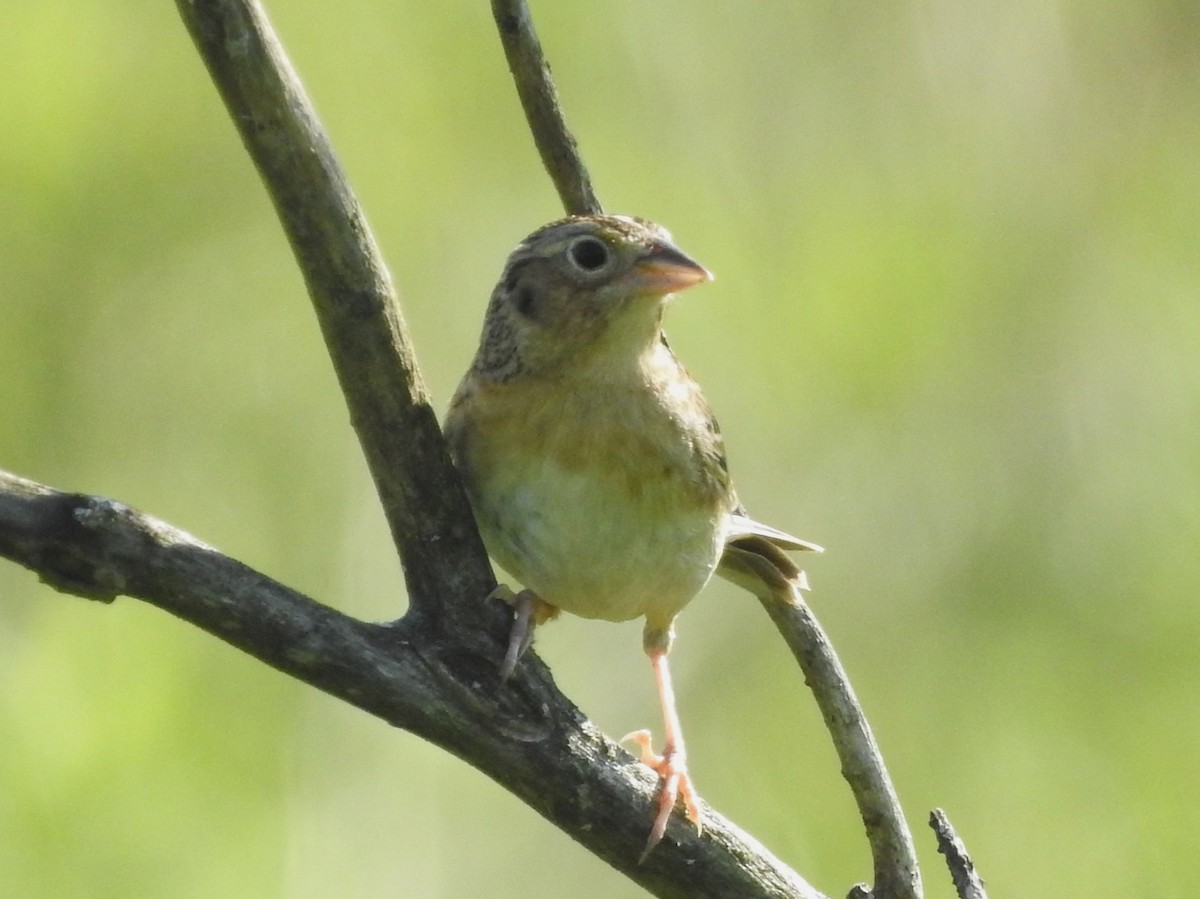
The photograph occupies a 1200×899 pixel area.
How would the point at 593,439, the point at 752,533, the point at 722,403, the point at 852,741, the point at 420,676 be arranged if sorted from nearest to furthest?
the point at 420,676
the point at 593,439
the point at 852,741
the point at 752,533
the point at 722,403

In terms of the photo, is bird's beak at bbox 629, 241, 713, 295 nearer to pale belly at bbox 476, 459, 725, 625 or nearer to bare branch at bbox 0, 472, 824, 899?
pale belly at bbox 476, 459, 725, 625

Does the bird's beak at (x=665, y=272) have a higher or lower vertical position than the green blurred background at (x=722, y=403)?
lower

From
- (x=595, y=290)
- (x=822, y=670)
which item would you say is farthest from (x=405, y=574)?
(x=822, y=670)

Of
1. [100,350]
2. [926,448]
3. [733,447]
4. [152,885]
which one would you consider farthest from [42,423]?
[926,448]

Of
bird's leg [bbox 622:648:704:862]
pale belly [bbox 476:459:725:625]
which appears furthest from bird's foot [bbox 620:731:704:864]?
pale belly [bbox 476:459:725:625]

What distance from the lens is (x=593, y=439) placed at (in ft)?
13.1

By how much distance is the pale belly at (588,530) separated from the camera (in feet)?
13.0

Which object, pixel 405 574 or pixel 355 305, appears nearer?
pixel 355 305

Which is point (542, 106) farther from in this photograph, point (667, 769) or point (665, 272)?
point (667, 769)

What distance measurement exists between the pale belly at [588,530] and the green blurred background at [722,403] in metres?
3.98

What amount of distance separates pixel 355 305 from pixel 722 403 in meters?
5.69

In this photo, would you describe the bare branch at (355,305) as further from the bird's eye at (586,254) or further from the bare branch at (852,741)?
the bare branch at (852,741)

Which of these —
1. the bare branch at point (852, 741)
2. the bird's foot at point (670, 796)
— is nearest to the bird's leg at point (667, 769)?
the bird's foot at point (670, 796)

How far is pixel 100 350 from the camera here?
337 inches
